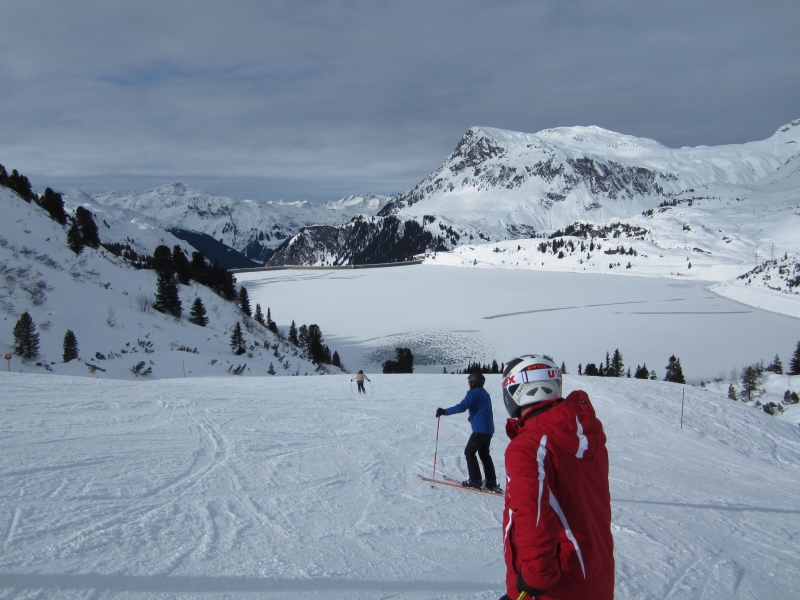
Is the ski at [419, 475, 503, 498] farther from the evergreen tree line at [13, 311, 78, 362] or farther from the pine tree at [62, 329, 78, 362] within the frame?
the evergreen tree line at [13, 311, 78, 362]

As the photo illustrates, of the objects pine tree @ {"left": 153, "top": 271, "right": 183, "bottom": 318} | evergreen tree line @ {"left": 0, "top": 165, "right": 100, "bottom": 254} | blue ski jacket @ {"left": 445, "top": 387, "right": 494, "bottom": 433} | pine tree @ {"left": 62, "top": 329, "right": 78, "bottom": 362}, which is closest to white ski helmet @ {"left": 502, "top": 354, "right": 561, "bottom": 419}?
blue ski jacket @ {"left": 445, "top": 387, "right": 494, "bottom": 433}

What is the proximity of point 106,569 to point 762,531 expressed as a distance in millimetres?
7909

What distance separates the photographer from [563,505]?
2.49 m

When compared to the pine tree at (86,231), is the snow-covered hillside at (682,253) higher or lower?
higher

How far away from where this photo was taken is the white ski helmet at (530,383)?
2.85 m

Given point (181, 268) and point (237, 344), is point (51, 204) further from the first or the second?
point (237, 344)

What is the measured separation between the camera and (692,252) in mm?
154750

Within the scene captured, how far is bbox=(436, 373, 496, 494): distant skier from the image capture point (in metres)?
6.72

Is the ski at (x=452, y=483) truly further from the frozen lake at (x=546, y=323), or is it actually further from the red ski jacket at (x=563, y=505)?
the frozen lake at (x=546, y=323)

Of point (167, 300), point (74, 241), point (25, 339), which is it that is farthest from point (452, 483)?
point (74, 241)

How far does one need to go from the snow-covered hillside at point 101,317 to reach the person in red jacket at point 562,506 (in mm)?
26733

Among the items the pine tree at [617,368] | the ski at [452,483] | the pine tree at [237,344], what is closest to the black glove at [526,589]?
the ski at [452,483]

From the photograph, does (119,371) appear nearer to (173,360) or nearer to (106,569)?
(173,360)

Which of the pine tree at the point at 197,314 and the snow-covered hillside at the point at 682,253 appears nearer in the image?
the pine tree at the point at 197,314
